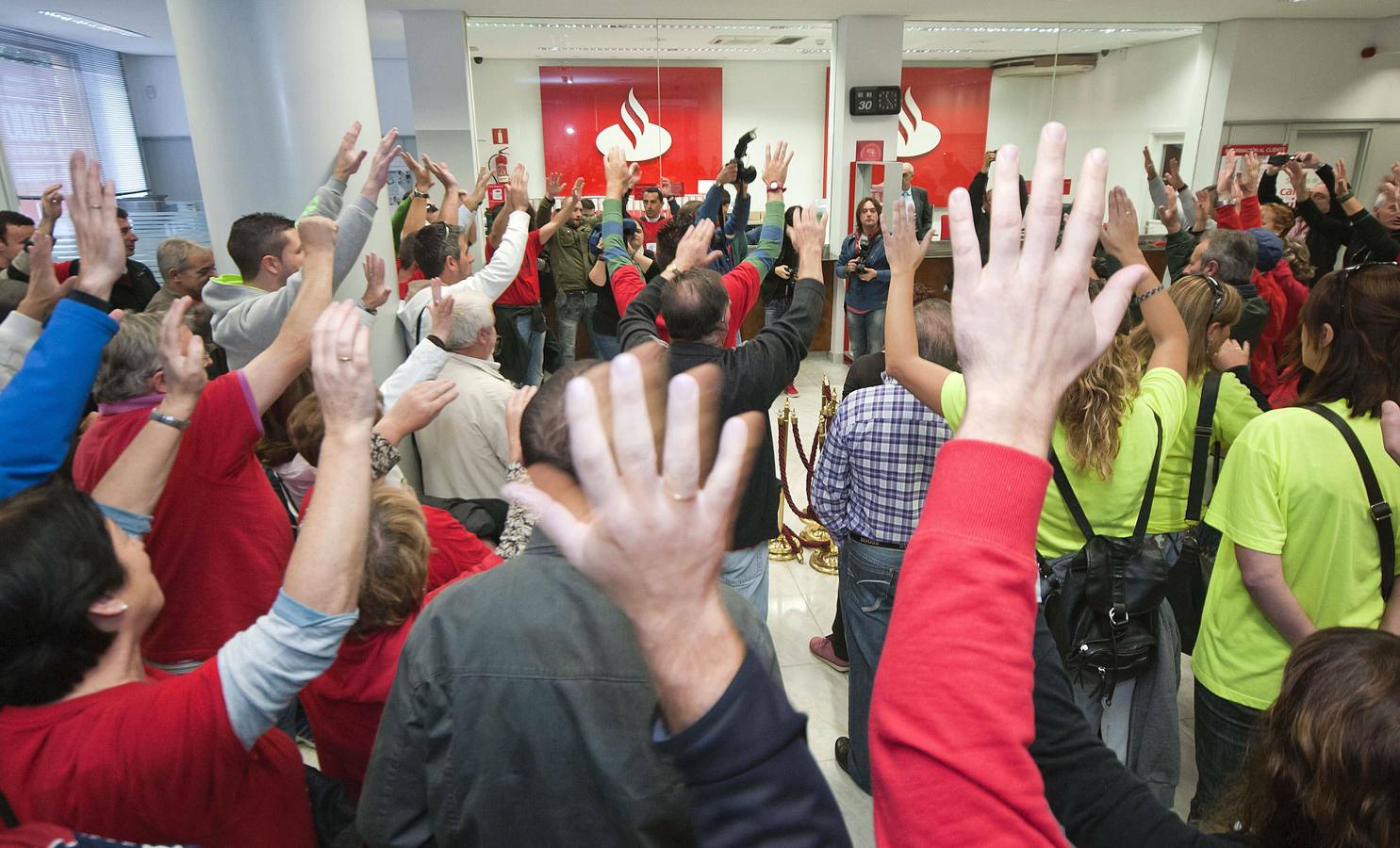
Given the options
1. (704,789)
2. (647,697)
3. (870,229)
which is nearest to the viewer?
(704,789)

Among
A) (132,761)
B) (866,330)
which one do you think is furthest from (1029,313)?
(866,330)

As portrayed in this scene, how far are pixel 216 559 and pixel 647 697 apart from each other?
124 centimetres

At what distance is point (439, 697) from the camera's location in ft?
3.46

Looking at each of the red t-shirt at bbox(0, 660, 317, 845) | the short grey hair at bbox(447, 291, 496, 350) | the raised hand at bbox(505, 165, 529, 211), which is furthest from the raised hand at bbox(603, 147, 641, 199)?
the red t-shirt at bbox(0, 660, 317, 845)

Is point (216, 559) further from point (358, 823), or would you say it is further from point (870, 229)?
point (870, 229)

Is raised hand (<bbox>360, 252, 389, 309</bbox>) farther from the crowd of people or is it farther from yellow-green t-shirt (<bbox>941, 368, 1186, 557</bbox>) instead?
yellow-green t-shirt (<bbox>941, 368, 1186, 557</bbox>)

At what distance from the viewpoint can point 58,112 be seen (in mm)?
8219

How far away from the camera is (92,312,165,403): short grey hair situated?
1.66 meters

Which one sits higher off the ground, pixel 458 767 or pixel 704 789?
pixel 704 789

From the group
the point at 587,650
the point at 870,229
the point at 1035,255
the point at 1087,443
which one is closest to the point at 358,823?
the point at 587,650

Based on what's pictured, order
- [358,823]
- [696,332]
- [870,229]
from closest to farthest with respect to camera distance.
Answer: [358,823], [696,332], [870,229]

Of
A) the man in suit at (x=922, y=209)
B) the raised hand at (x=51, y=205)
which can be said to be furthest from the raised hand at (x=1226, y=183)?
the raised hand at (x=51, y=205)

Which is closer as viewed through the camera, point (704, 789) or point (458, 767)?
point (704, 789)

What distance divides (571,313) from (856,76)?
12.4ft
